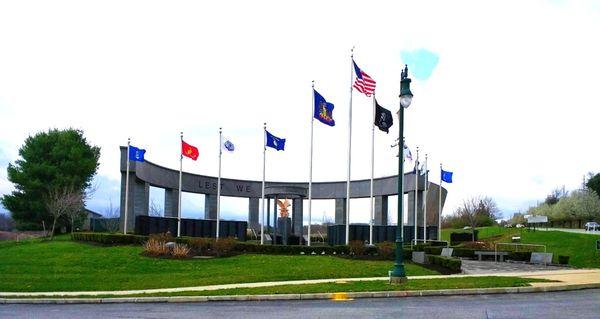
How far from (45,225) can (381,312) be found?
50832 mm

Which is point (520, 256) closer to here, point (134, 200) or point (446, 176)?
point (446, 176)

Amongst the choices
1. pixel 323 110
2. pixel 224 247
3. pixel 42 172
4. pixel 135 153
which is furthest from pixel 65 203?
pixel 323 110

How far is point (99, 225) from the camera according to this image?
50.1 m

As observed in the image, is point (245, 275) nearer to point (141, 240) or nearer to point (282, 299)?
point (282, 299)

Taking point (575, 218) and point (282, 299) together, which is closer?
point (282, 299)

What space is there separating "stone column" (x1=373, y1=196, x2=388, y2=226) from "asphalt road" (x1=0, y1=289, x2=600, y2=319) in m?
34.1

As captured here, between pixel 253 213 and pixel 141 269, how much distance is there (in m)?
29.2

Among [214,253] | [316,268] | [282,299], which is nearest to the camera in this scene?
[282,299]

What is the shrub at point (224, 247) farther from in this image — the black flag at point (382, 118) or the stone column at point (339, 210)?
the stone column at point (339, 210)

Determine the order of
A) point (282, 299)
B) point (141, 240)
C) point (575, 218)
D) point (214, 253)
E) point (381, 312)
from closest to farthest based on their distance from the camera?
point (381, 312) < point (282, 299) < point (214, 253) < point (141, 240) < point (575, 218)

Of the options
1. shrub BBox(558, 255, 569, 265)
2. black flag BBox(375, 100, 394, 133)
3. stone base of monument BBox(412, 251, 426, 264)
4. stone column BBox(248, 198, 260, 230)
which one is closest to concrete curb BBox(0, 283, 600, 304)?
stone base of monument BBox(412, 251, 426, 264)

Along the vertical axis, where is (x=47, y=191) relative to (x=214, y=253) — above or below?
above

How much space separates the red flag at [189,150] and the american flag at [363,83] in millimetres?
12509

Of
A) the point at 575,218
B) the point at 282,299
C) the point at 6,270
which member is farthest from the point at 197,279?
the point at 575,218
